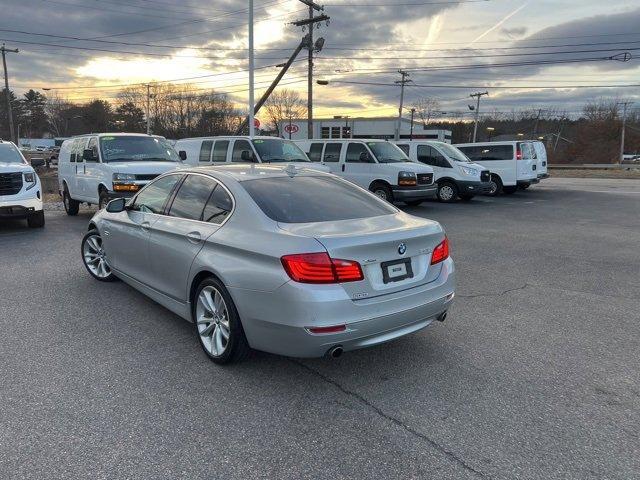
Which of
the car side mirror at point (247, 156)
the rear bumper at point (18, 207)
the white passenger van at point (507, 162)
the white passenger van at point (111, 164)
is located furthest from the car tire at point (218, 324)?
the white passenger van at point (507, 162)

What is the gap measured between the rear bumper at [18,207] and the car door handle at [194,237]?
7146 millimetres

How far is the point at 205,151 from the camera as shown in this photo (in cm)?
1402

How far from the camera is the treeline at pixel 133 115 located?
278 feet

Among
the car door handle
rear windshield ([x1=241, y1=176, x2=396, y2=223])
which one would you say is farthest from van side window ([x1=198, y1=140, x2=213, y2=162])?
the car door handle

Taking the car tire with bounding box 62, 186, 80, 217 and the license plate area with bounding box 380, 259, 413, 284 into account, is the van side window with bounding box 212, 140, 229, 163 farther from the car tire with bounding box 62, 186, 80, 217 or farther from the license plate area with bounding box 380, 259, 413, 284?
the license plate area with bounding box 380, 259, 413, 284

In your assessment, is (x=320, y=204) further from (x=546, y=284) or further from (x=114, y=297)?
(x=546, y=284)

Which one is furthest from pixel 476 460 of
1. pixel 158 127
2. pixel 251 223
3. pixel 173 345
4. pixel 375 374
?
pixel 158 127

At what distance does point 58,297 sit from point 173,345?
218 cm

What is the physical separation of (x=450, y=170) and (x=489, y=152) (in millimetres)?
3196

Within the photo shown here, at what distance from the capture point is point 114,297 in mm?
5488

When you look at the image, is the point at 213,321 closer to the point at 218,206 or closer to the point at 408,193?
the point at 218,206

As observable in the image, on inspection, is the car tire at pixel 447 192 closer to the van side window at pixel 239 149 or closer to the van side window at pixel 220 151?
the van side window at pixel 239 149

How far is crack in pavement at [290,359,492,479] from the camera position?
8.57 feet

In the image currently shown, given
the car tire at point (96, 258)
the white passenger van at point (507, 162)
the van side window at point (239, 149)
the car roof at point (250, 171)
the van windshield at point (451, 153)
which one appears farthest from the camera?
the white passenger van at point (507, 162)
